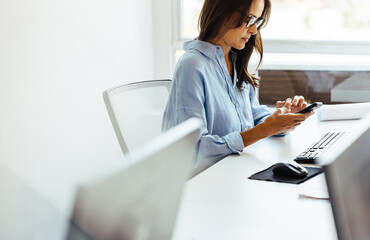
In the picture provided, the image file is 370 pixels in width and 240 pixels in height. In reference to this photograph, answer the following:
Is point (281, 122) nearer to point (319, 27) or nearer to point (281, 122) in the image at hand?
point (281, 122)

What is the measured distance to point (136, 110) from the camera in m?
1.99

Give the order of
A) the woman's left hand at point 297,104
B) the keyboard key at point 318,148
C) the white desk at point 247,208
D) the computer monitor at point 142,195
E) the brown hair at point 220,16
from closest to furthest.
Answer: the computer monitor at point 142,195 → the white desk at point 247,208 → the keyboard key at point 318,148 → the brown hair at point 220,16 → the woman's left hand at point 297,104

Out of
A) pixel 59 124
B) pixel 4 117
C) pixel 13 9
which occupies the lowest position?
pixel 59 124

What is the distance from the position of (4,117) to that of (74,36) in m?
0.70

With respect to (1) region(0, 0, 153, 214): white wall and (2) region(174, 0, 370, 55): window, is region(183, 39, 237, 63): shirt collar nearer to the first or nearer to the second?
(1) region(0, 0, 153, 214): white wall

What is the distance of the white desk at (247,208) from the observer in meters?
1.19

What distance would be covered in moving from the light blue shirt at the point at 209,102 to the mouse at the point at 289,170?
291mm

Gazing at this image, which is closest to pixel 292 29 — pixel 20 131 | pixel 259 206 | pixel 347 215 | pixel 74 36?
pixel 74 36

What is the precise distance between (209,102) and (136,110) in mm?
275

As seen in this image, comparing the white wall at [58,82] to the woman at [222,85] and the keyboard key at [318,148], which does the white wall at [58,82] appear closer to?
the woman at [222,85]

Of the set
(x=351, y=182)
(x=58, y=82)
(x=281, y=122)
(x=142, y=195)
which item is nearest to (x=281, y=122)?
(x=281, y=122)

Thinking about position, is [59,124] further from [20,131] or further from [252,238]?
[252,238]

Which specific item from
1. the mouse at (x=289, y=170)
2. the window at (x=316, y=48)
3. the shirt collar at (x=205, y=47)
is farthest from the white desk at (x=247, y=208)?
the window at (x=316, y=48)

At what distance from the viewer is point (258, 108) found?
2418 mm
